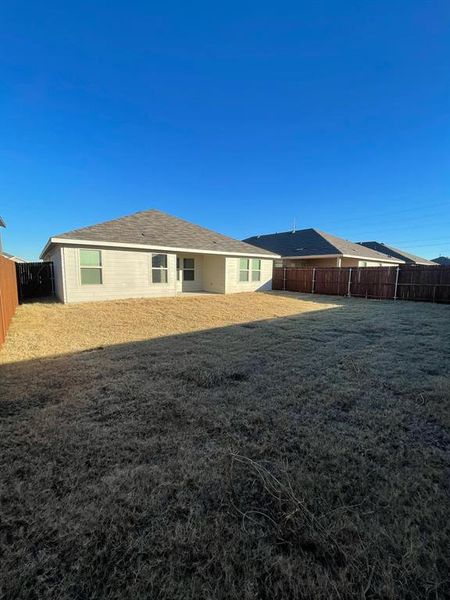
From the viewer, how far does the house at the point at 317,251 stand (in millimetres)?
20797

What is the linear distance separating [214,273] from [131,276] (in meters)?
5.45

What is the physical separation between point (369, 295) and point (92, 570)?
17.5 m

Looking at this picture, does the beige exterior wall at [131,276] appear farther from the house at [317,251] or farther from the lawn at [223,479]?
the house at [317,251]

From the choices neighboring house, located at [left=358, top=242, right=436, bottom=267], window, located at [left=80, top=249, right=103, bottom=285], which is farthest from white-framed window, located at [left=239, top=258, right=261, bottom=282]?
neighboring house, located at [left=358, top=242, right=436, bottom=267]

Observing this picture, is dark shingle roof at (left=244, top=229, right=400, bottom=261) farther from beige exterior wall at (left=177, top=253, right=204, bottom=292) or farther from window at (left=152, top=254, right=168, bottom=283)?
window at (left=152, top=254, right=168, bottom=283)

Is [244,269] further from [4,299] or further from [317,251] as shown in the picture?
[4,299]

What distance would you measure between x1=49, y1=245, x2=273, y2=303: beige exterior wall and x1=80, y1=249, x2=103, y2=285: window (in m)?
0.13

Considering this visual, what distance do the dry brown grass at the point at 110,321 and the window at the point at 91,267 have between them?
1120 millimetres

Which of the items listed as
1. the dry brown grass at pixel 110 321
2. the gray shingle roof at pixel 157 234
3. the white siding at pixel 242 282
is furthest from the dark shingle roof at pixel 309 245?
the dry brown grass at pixel 110 321

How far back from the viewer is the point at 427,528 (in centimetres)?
162

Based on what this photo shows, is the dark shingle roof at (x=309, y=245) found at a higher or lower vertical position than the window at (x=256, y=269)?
higher

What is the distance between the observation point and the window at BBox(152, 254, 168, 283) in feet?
43.1

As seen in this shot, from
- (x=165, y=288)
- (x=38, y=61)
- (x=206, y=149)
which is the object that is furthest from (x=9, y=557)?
(x=206, y=149)

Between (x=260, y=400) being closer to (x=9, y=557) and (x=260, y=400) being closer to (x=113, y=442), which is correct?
(x=113, y=442)
